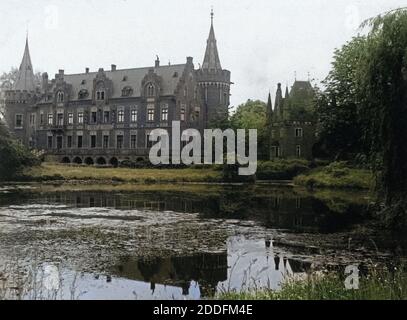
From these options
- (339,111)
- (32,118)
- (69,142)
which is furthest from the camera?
(32,118)

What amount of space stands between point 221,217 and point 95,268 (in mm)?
10273

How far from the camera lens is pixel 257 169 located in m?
46.5

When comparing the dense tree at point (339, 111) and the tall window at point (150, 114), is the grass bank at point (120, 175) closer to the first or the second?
the dense tree at point (339, 111)

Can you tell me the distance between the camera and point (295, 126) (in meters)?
54.7

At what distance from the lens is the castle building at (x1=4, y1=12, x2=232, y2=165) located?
191 ft

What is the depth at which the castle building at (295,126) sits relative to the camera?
53.9 m

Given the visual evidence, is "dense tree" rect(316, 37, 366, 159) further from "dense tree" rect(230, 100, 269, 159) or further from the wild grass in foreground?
the wild grass in foreground

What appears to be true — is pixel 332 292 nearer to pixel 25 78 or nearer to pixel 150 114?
pixel 150 114

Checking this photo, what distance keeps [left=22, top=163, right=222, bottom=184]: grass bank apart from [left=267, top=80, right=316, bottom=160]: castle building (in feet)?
41.2

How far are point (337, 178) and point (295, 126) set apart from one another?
15.0 metres

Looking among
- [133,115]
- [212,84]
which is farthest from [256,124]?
[133,115]

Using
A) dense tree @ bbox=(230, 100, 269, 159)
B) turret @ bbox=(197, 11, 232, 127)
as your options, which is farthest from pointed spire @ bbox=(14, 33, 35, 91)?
dense tree @ bbox=(230, 100, 269, 159)
